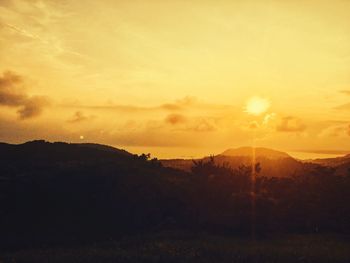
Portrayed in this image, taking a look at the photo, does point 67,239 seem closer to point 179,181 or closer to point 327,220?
point 179,181

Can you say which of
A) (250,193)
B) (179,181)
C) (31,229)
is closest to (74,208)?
(31,229)

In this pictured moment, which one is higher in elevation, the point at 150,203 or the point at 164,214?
the point at 150,203

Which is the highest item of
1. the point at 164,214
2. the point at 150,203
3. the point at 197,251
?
the point at 150,203

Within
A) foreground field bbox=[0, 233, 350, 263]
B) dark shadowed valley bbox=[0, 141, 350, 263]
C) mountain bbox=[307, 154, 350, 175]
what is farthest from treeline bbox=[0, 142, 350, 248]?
mountain bbox=[307, 154, 350, 175]

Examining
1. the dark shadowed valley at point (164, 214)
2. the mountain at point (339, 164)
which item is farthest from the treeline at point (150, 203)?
the mountain at point (339, 164)

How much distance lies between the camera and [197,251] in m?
28.4

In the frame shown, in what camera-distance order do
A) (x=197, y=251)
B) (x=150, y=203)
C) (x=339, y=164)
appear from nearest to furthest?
(x=197, y=251)
(x=150, y=203)
(x=339, y=164)

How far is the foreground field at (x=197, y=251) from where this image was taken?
89.0ft

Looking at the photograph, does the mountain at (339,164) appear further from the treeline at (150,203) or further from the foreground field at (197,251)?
the foreground field at (197,251)

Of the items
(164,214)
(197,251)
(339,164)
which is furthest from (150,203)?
(339,164)

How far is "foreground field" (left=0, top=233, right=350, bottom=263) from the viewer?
27.1 meters

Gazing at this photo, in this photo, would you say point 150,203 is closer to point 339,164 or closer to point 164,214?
point 164,214

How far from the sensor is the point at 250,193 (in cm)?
3897

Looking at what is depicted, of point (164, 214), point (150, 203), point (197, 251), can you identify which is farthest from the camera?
point (150, 203)
